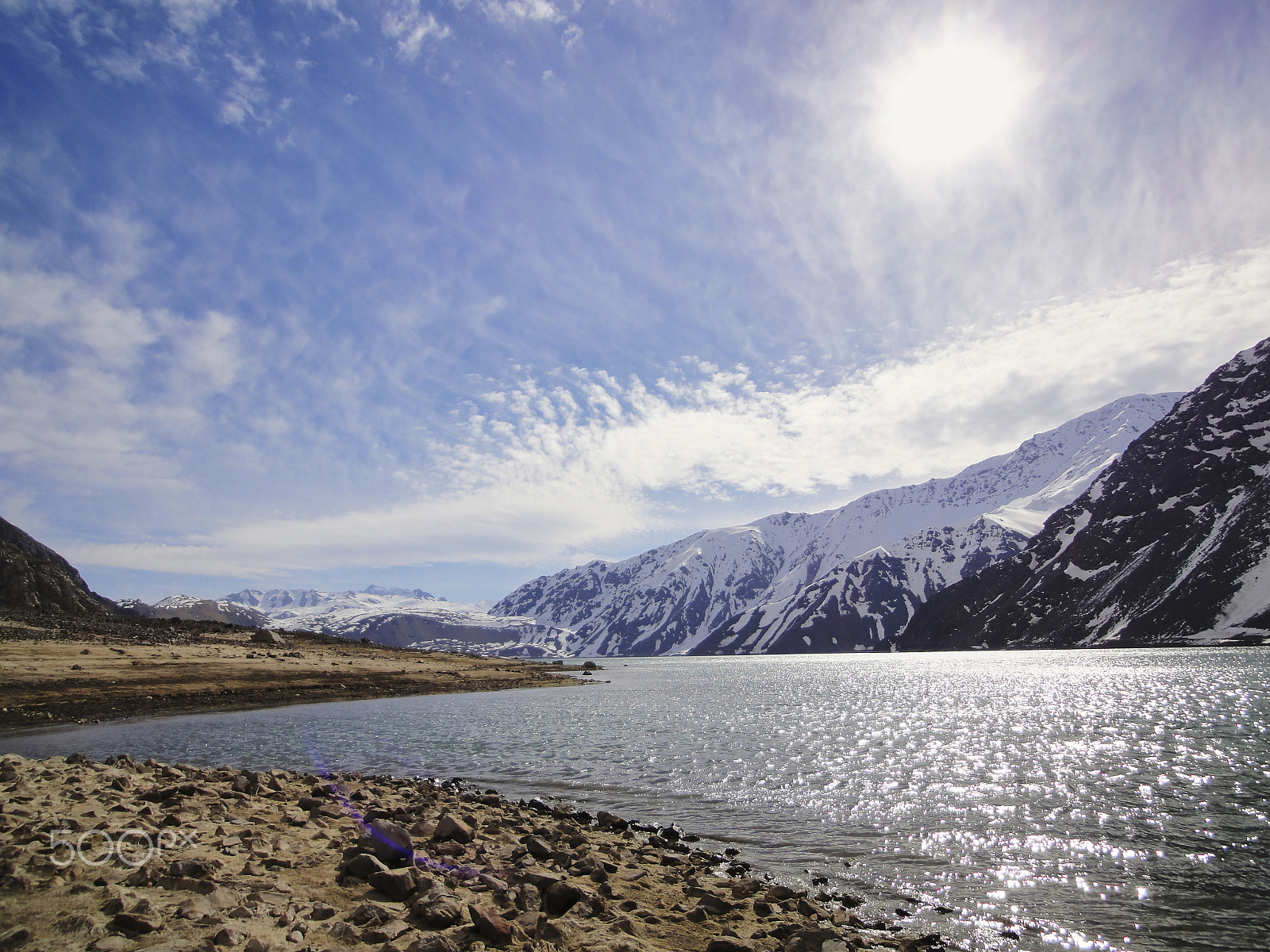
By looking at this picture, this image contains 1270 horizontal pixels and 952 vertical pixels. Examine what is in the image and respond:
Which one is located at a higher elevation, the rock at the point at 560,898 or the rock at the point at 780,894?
the rock at the point at 560,898

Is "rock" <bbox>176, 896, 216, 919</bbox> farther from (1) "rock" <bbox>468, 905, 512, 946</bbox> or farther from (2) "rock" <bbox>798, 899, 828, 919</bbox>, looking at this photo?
(2) "rock" <bbox>798, 899, 828, 919</bbox>

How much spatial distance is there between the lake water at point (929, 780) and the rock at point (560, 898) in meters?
6.97

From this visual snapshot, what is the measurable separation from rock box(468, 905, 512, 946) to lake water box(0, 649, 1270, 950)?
920 cm

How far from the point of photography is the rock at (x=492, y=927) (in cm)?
960

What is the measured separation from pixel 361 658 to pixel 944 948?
10251 cm

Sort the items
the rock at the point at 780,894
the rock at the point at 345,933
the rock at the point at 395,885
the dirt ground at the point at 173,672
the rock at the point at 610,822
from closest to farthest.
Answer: the rock at the point at 345,933 < the rock at the point at 395,885 < the rock at the point at 780,894 < the rock at the point at 610,822 < the dirt ground at the point at 173,672

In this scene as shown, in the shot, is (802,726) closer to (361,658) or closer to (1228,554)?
(361,658)

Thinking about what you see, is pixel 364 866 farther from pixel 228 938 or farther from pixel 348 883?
pixel 228 938

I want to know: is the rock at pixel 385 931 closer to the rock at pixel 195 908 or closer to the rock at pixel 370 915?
the rock at pixel 370 915

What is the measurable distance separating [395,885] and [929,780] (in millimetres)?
24238

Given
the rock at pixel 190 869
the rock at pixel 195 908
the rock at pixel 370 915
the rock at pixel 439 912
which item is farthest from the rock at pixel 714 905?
the rock at pixel 190 869

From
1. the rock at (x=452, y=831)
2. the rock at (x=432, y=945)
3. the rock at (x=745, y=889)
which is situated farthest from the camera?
the rock at (x=452, y=831)

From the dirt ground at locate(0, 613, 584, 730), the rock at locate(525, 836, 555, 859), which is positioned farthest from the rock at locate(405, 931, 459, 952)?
the dirt ground at locate(0, 613, 584, 730)

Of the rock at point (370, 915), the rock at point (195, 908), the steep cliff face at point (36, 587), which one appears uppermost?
the steep cliff face at point (36, 587)
